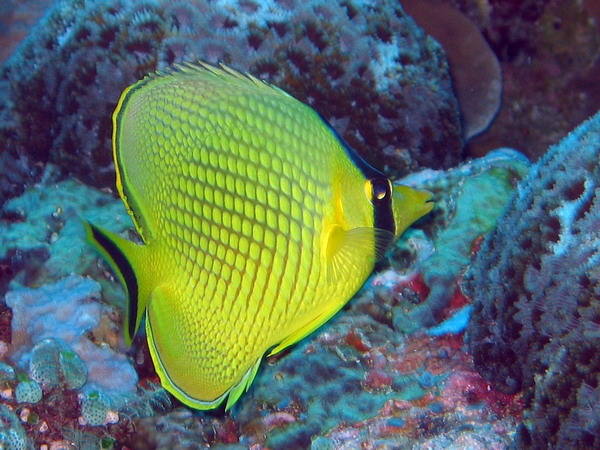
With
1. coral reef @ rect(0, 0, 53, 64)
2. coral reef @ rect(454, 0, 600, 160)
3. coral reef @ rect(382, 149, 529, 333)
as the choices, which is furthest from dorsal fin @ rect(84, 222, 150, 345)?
coral reef @ rect(0, 0, 53, 64)

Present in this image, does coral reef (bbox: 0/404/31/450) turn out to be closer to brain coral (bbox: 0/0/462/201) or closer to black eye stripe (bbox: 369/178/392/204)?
black eye stripe (bbox: 369/178/392/204)

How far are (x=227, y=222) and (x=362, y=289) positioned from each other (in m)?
1.87

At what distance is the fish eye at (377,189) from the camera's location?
155 centimetres

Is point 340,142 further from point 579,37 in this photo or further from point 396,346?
point 579,37

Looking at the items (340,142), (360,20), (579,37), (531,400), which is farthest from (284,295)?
(579,37)

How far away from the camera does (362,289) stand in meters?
3.22

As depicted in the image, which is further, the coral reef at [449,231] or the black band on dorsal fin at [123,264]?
the coral reef at [449,231]

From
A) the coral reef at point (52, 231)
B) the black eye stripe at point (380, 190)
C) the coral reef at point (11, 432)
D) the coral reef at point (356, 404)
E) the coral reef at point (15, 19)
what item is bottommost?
the coral reef at point (15, 19)

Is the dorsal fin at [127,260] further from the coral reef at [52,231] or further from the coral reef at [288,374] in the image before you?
the coral reef at [52,231]

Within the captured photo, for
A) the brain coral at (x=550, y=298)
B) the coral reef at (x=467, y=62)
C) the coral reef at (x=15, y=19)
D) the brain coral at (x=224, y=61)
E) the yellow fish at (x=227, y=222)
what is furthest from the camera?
the coral reef at (x=15, y=19)

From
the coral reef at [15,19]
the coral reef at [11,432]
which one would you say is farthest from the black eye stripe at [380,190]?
the coral reef at [15,19]

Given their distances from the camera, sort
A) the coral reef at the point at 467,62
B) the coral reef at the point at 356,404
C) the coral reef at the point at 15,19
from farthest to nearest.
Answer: the coral reef at the point at 15,19 < the coral reef at the point at 467,62 < the coral reef at the point at 356,404

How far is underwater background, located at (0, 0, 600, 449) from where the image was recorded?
2.29 meters

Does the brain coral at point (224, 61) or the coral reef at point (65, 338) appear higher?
the brain coral at point (224, 61)
